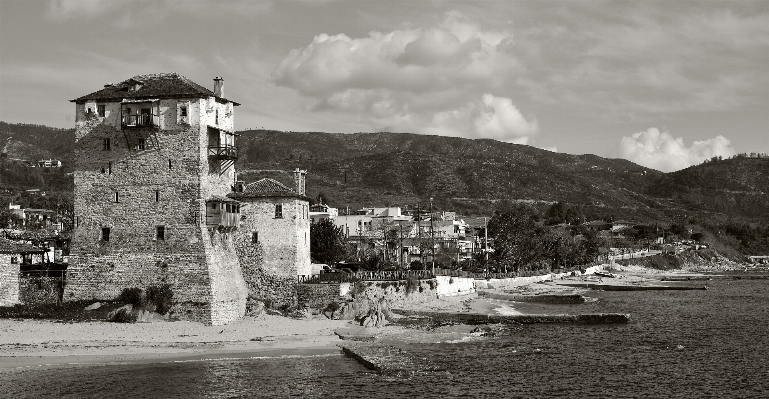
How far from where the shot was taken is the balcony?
176 feet

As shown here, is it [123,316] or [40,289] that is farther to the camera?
[40,289]

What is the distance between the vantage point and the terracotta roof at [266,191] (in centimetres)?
5900

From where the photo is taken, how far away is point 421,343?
168ft

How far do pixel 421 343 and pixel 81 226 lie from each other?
76.1ft

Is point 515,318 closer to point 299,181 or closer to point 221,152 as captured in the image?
point 299,181

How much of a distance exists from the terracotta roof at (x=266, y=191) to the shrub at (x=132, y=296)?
9.49 metres

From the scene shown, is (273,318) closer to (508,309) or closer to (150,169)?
(150,169)

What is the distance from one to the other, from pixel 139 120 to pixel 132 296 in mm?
11184

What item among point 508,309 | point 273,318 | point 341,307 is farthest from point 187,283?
point 508,309

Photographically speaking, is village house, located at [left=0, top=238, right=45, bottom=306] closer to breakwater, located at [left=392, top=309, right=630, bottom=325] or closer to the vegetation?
breakwater, located at [left=392, top=309, right=630, bottom=325]

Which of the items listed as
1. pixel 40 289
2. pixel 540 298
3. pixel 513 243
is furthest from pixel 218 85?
pixel 513 243

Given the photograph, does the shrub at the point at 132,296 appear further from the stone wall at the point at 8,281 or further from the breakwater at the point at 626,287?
the breakwater at the point at 626,287

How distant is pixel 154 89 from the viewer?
180 feet

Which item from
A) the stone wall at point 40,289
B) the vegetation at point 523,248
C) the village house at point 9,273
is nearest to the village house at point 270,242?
the stone wall at point 40,289
